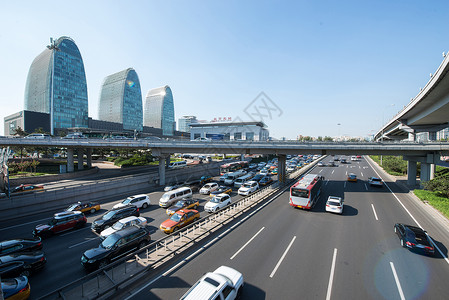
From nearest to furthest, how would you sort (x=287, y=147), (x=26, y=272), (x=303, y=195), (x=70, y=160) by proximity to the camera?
(x=26, y=272)
(x=303, y=195)
(x=287, y=147)
(x=70, y=160)

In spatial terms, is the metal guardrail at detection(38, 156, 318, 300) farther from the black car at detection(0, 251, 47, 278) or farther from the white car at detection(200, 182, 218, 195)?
the white car at detection(200, 182, 218, 195)

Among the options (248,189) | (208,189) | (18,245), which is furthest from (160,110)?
(18,245)

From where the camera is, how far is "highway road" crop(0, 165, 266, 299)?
1077 cm

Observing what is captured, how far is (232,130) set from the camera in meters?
116

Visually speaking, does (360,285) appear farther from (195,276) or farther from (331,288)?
(195,276)

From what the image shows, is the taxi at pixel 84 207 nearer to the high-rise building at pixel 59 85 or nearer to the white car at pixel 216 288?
the white car at pixel 216 288

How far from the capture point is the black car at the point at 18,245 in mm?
12084

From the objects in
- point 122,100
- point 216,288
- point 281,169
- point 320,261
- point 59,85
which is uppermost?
point 122,100

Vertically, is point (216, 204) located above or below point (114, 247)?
below

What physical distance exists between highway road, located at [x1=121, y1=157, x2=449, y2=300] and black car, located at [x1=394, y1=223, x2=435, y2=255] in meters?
0.46

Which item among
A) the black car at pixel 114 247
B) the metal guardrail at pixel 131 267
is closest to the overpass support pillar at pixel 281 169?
the metal guardrail at pixel 131 267

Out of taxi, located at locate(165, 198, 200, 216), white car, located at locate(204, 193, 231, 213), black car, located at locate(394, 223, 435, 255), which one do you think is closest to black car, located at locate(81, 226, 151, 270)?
taxi, located at locate(165, 198, 200, 216)

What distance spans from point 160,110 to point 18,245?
579ft

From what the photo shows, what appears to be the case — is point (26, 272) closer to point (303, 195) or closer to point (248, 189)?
point (303, 195)
